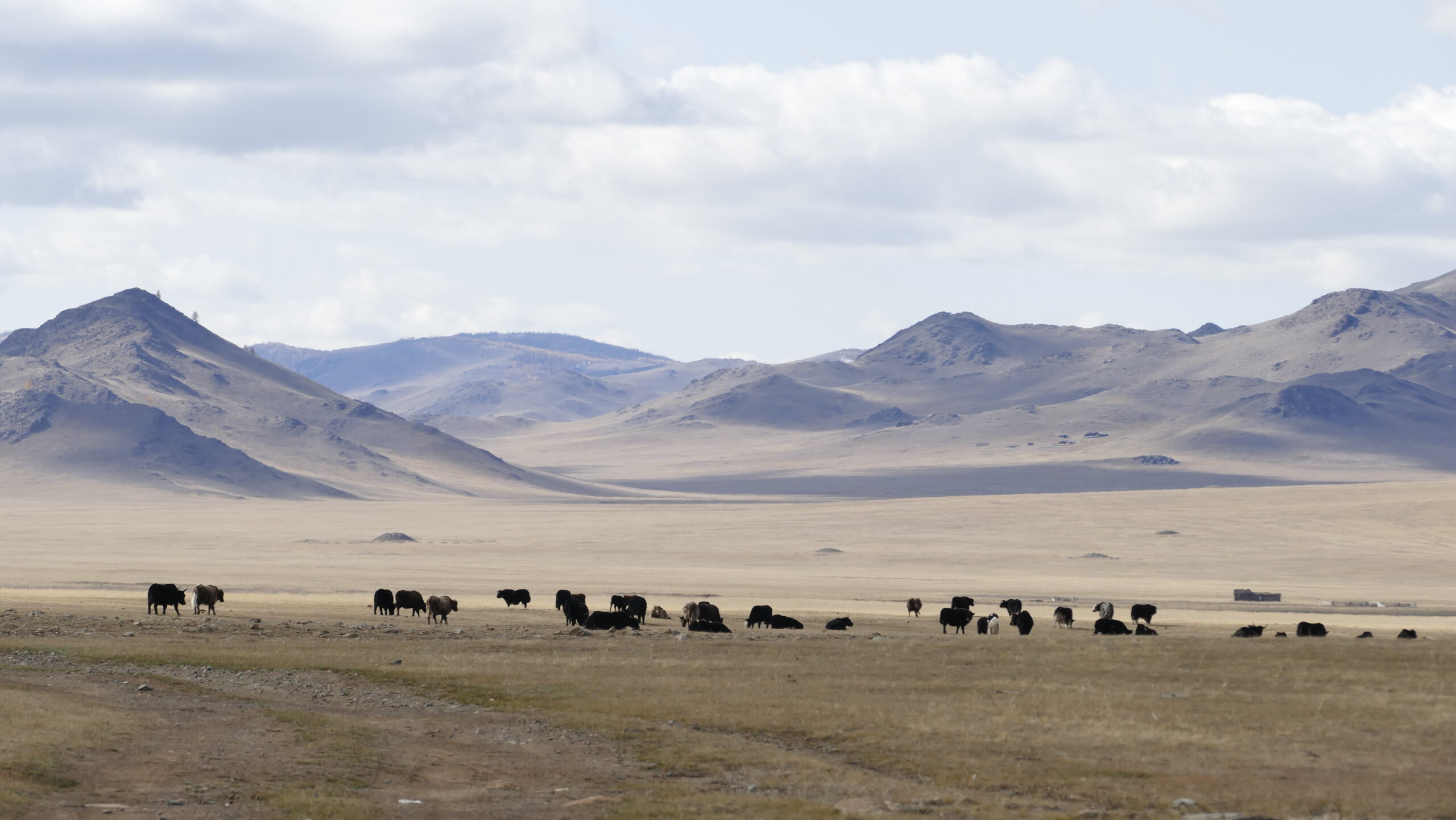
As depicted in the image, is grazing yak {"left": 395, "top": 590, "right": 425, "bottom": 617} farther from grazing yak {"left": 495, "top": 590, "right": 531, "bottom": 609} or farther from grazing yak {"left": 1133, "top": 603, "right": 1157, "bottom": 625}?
grazing yak {"left": 1133, "top": 603, "right": 1157, "bottom": 625}

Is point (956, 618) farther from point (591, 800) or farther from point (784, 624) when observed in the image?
point (591, 800)

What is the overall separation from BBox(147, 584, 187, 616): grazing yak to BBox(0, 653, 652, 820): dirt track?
2097cm

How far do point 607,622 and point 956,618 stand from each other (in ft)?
36.1

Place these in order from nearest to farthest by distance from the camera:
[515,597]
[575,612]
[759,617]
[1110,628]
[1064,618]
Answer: [1110,628] < [575,612] < [759,617] < [1064,618] < [515,597]

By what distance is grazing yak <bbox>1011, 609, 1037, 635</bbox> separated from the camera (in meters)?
46.3

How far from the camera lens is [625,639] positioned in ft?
137

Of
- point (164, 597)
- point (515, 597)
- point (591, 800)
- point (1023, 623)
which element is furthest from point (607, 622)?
point (591, 800)

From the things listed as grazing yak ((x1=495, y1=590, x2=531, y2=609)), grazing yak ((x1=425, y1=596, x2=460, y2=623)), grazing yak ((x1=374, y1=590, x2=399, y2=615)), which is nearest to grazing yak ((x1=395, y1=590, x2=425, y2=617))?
grazing yak ((x1=374, y1=590, x2=399, y2=615))

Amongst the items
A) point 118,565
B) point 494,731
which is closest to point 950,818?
point 494,731

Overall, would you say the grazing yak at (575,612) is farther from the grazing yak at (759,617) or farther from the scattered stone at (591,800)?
the scattered stone at (591,800)

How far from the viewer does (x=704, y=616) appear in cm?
4966

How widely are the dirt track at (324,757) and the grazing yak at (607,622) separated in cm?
1492

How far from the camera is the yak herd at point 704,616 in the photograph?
4572cm

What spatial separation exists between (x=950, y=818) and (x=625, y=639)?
23998 millimetres
